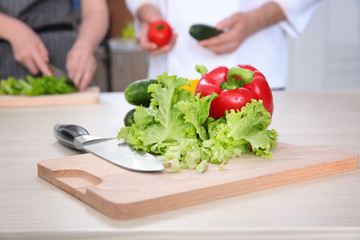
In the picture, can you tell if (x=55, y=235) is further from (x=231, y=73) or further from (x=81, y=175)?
(x=231, y=73)

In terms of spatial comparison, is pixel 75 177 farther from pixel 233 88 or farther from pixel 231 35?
pixel 231 35

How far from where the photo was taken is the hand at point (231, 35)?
6.65 feet

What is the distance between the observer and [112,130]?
4.13 ft

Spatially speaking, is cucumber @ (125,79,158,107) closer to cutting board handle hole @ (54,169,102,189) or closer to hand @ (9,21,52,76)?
cutting board handle hole @ (54,169,102,189)

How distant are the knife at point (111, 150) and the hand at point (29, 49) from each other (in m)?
1.18

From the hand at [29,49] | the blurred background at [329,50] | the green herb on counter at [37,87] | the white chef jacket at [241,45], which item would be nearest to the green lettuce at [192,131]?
the green herb on counter at [37,87]

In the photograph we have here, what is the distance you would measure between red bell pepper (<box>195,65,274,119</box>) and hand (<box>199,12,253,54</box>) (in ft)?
3.46

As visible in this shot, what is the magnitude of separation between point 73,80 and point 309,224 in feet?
5.69

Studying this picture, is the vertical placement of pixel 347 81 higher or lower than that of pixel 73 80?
lower

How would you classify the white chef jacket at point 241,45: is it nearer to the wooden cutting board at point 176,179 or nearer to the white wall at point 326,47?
the wooden cutting board at point 176,179

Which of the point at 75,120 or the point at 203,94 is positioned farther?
the point at 75,120

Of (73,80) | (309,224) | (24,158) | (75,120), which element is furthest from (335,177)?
(73,80)

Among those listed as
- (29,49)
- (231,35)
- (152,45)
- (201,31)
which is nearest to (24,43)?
(29,49)

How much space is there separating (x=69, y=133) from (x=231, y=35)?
3.90 feet
